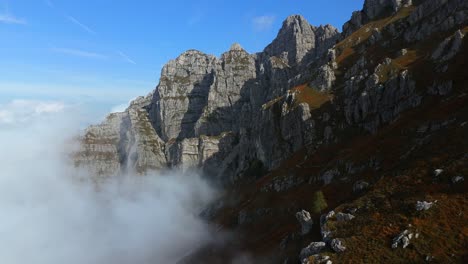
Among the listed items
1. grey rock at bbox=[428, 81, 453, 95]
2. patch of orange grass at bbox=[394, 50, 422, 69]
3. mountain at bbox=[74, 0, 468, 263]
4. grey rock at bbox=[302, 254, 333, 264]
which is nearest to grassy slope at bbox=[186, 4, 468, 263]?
mountain at bbox=[74, 0, 468, 263]

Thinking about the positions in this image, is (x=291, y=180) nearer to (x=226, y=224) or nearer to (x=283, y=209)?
(x=283, y=209)

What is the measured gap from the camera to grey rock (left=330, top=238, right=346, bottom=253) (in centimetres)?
5059

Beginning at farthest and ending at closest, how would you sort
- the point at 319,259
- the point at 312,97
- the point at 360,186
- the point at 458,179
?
the point at 312,97, the point at 360,186, the point at 458,179, the point at 319,259

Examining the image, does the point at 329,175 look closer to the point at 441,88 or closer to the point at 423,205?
the point at 441,88

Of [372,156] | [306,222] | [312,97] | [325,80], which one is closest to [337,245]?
[306,222]

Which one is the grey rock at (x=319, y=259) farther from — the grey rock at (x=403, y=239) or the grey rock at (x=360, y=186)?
the grey rock at (x=360, y=186)

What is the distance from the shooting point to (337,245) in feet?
169

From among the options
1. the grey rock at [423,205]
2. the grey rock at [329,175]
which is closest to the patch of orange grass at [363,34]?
the grey rock at [329,175]

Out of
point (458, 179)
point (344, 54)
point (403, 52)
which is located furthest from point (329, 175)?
point (344, 54)

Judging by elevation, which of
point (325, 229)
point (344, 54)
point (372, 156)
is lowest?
point (325, 229)

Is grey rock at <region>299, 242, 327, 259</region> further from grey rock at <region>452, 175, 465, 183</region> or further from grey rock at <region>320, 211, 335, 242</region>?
grey rock at <region>452, 175, 465, 183</region>

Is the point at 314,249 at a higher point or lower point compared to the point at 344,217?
lower

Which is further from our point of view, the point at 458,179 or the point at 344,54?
the point at 344,54

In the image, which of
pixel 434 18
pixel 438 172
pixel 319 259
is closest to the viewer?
pixel 319 259
